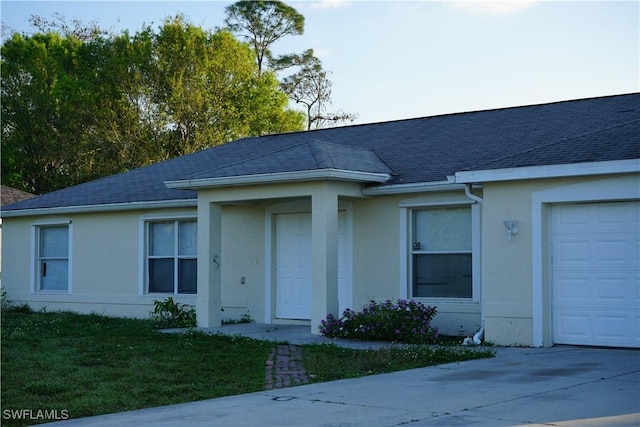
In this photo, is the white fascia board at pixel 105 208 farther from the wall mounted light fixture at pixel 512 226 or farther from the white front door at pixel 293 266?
the wall mounted light fixture at pixel 512 226

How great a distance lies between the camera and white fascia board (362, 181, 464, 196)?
1484cm

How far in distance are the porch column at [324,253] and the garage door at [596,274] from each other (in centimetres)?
378

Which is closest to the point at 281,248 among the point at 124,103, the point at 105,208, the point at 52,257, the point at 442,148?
the point at 442,148

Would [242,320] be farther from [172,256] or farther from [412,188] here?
[412,188]

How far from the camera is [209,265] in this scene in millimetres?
16609

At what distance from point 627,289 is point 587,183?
63.8 inches

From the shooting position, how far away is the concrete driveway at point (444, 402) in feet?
25.0

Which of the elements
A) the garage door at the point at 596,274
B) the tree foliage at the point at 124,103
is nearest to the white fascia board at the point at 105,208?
the garage door at the point at 596,274

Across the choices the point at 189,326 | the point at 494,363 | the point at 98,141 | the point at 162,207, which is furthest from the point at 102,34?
the point at 494,363

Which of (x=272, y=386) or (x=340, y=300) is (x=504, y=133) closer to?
(x=340, y=300)

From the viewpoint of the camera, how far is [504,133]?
17125mm

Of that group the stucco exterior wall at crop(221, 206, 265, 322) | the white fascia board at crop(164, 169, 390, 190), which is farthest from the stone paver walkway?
the stucco exterior wall at crop(221, 206, 265, 322)

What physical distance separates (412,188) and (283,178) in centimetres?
226

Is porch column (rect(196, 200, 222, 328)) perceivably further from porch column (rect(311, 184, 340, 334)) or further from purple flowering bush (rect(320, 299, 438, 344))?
purple flowering bush (rect(320, 299, 438, 344))
